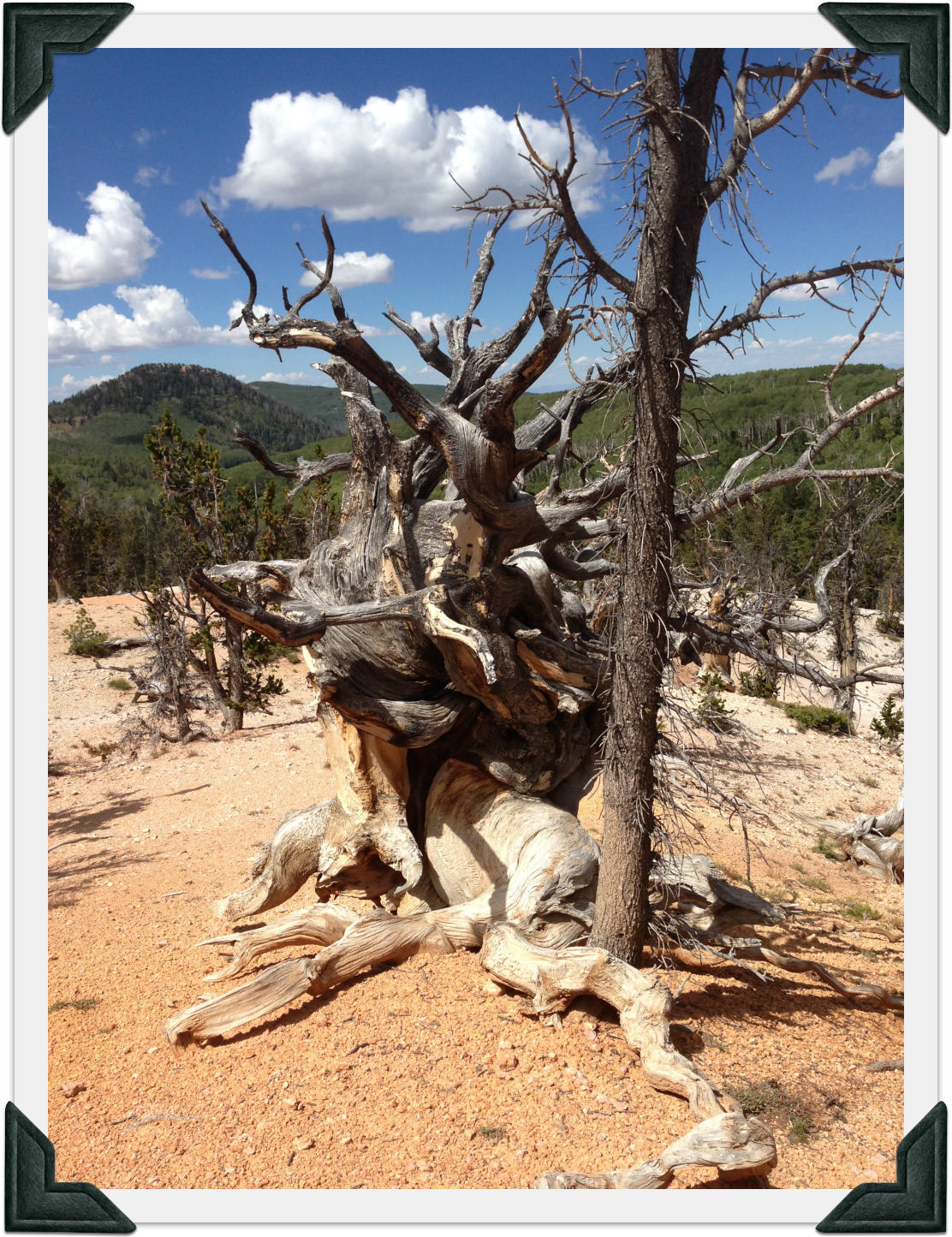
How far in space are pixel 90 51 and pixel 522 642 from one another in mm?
3647

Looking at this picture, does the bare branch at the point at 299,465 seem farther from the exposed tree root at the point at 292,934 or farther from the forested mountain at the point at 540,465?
the exposed tree root at the point at 292,934

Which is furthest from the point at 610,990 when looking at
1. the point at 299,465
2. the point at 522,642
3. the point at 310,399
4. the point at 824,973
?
the point at 310,399

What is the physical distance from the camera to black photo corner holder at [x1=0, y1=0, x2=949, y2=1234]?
281 cm

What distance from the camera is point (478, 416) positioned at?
3.92 meters

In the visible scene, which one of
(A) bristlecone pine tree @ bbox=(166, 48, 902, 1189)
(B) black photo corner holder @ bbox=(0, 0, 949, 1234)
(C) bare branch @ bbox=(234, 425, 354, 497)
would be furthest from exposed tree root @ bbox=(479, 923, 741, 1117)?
(C) bare branch @ bbox=(234, 425, 354, 497)

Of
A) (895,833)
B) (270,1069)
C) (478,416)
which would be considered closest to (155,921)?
(270,1069)

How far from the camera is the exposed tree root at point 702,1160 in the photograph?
2961 millimetres

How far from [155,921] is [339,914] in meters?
2.00

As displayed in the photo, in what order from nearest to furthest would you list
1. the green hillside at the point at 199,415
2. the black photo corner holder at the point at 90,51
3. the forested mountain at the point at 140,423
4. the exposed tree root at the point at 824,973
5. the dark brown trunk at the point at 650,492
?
the black photo corner holder at the point at 90,51
the dark brown trunk at the point at 650,492
the exposed tree root at the point at 824,973
the green hillside at the point at 199,415
the forested mountain at the point at 140,423

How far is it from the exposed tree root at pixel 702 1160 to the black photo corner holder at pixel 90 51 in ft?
1.13

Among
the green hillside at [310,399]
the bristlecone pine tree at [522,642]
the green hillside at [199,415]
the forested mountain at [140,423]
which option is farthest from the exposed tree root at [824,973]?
the green hillside at [310,399]

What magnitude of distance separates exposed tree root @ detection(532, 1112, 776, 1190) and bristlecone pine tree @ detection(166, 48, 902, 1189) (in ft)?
0.03

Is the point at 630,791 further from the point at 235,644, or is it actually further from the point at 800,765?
the point at 235,644

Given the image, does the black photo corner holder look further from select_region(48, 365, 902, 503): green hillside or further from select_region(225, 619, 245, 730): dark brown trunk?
select_region(48, 365, 902, 503): green hillside
